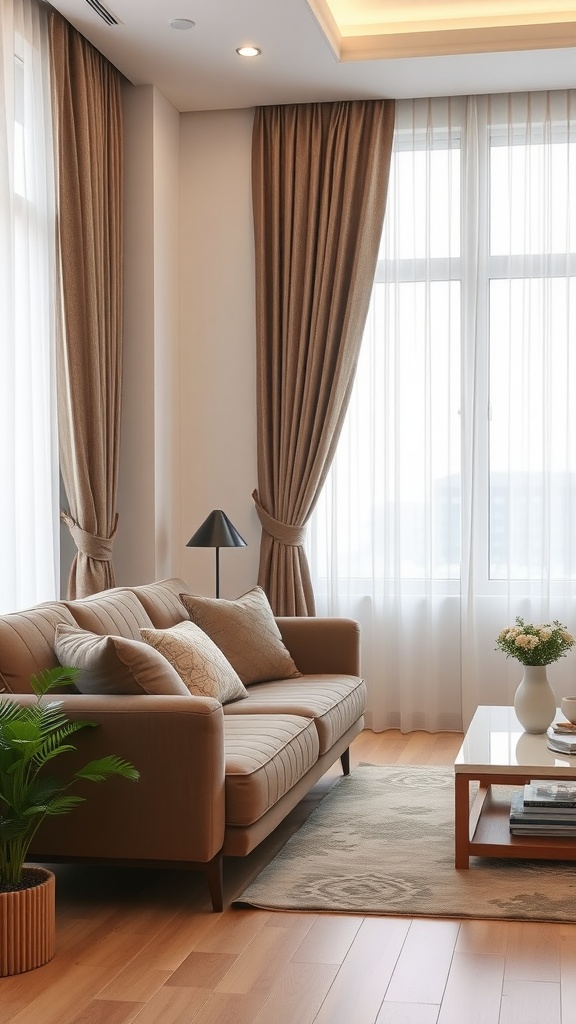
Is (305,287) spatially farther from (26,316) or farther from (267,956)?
(267,956)

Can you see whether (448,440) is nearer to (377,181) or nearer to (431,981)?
(377,181)

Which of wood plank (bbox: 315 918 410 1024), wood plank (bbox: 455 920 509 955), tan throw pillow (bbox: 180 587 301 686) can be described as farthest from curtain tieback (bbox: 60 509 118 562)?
wood plank (bbox: 455 920 509 955)

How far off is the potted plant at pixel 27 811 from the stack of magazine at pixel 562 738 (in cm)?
148

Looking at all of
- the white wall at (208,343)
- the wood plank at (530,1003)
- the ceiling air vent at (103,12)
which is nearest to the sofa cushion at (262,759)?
the wood plank at (530,1003)

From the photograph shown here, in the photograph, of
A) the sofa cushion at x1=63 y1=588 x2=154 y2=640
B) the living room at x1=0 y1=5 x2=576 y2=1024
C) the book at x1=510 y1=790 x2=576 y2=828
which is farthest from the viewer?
the living room at x1=0 y1=5 x2=576 y2=1024

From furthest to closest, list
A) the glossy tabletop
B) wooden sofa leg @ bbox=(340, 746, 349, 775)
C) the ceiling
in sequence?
the ceiling
wooden sofa leg @ bbox=(340, 746, 349, 775)
the glossy tabletop

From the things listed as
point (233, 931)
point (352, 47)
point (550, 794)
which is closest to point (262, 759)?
point (233, 931)

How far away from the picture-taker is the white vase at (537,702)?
13.1 feet

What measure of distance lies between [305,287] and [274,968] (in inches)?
152

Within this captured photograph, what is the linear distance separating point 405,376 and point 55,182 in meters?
2.05

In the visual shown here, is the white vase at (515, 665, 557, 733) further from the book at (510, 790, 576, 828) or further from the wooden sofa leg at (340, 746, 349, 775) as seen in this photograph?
the wooden sofa leg at (340, 746, 349, 775)

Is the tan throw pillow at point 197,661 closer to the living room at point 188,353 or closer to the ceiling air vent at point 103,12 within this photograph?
the living room at point 188,353

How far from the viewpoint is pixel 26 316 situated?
15.4 ft

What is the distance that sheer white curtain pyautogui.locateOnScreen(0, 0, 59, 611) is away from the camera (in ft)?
14.7
